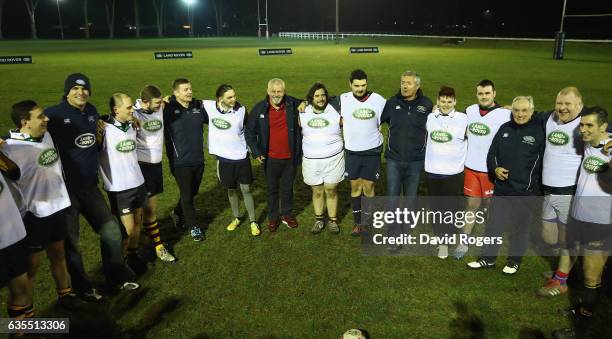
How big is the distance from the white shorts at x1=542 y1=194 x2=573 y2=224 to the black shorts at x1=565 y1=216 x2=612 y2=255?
0.84 feet

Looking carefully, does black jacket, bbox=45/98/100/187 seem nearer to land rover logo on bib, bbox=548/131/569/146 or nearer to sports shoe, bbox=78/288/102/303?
sports shoe, bbox=78/288/102/303

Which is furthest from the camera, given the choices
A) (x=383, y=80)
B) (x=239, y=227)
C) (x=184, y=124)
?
(x=383, y=80)

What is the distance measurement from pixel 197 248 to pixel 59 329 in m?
2.11

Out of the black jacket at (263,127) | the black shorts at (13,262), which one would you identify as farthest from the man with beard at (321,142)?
the black shorts at (13,262)

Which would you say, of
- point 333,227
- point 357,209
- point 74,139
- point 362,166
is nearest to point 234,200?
point 333,227

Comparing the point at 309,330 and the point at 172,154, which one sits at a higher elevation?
the point at 172,154

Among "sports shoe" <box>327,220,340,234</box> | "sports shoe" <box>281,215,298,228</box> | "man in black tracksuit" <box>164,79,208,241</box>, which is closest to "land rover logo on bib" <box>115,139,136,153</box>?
"man in black tracksuit" <box>164,79,208,241</box>

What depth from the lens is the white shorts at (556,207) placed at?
4962 millimetres

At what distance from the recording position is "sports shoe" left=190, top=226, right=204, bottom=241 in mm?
6566

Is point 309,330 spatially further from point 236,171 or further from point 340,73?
point 340,73

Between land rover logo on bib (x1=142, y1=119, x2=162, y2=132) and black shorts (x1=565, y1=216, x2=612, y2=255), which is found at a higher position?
land rover logo on bib (x1=142, y1=119, x2=162, y2=132)

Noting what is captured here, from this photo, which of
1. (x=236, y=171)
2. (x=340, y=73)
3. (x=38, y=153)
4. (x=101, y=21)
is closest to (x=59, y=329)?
(x=38, y=153)

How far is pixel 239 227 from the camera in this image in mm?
7094

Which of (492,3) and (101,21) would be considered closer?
(492,3)
